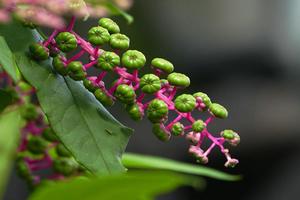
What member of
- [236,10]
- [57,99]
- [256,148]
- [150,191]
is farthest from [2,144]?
[236,10]

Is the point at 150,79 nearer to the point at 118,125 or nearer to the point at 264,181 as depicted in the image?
the point at 118,125

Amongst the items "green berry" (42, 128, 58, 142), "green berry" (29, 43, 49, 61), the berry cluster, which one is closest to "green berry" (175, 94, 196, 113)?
the berry cluster

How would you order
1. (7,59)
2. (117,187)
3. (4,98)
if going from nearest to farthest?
1. (117,187)
2. (7,59)
3. (4,98)

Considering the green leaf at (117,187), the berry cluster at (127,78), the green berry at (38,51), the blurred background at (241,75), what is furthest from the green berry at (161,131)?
the blurred background at (241,75)

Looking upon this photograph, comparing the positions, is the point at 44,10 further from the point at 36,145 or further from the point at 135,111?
the point at 36,145

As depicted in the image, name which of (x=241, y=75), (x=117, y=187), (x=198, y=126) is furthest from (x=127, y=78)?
(x=241, y=75)

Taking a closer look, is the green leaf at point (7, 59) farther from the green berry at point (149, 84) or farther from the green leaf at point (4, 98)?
the green berry at point (149, 84)

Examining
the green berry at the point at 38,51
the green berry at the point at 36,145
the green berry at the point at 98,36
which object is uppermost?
Answer: the green berry at the point at 98,36

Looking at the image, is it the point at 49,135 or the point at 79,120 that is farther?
the point at 49,135
